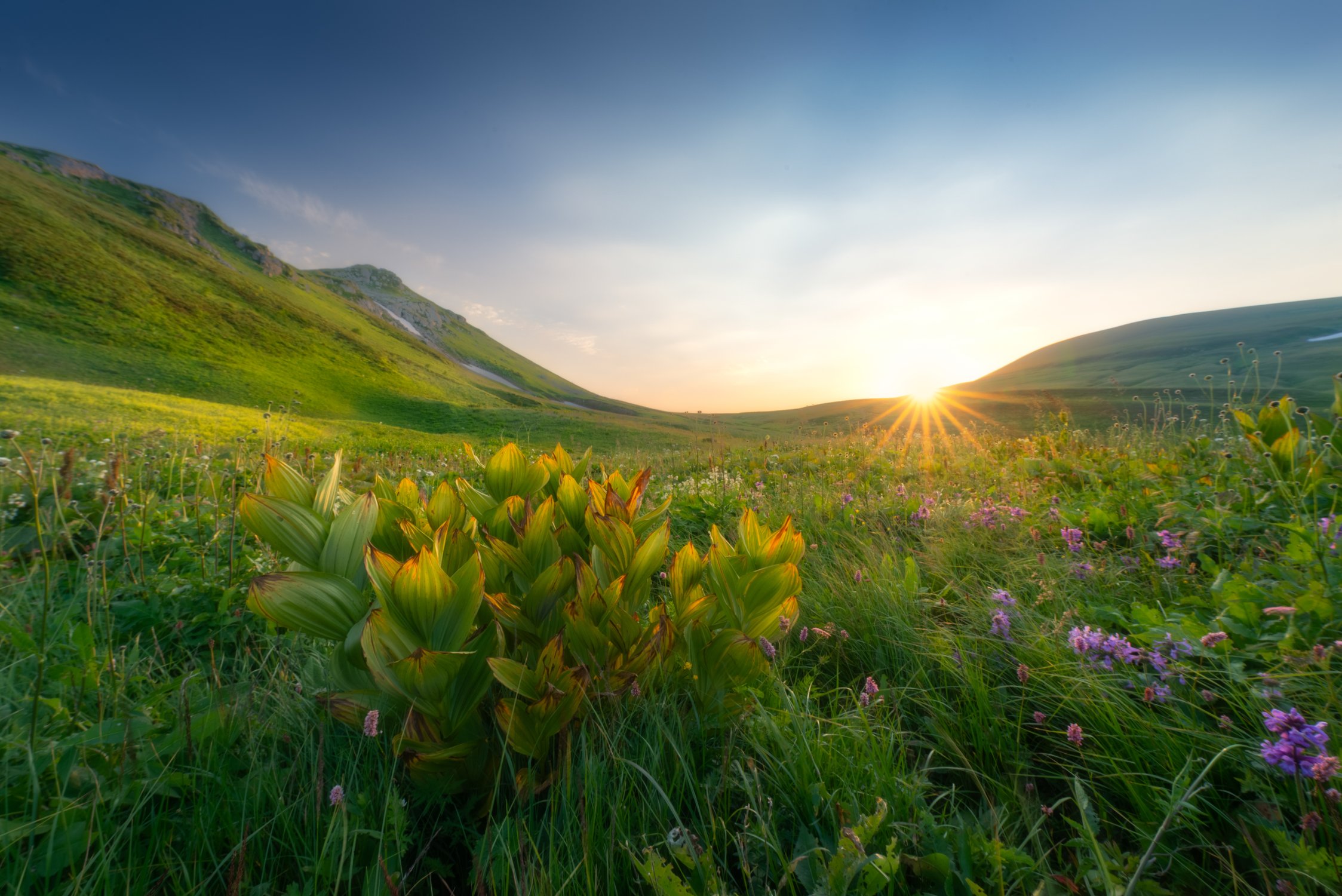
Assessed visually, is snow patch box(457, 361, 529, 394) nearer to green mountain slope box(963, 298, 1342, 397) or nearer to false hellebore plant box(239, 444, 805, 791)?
green mountain slope box(963, 298, 1342, 397)

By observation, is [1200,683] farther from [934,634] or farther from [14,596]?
[14,596]

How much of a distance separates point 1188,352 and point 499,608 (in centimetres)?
11366

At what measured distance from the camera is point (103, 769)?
51.1 inches

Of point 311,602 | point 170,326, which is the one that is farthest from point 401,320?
point 311,602

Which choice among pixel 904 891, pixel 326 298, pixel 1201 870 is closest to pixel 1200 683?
pixel 1201 870

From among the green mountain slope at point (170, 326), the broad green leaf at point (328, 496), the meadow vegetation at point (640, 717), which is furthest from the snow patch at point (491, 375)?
the broad green leaf at point (328, 496)

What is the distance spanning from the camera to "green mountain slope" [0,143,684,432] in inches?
1539

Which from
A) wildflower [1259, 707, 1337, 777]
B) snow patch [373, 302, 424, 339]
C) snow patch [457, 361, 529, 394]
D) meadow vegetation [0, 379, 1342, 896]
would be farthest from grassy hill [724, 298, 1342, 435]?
snow patch [373, 302, 424, 339]

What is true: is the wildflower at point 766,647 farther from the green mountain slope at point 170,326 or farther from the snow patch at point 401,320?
the snow patch at point 401,320

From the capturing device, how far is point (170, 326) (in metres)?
47.9

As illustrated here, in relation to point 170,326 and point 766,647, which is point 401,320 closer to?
point 170,326

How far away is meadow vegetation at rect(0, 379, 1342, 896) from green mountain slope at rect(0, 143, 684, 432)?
31.8 meters

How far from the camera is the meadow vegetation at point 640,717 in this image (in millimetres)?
1123

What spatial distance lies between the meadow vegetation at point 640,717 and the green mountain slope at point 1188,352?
2301 inches
